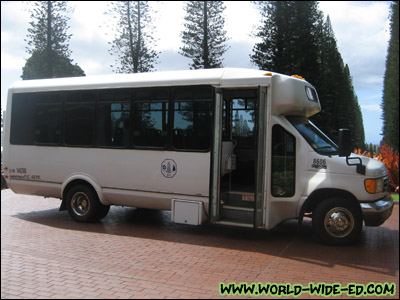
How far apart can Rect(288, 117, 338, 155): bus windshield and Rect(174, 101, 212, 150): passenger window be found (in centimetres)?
150

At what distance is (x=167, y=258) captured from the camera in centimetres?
597

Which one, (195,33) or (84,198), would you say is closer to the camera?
(84,198)

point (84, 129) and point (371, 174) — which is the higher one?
point (84, 129)

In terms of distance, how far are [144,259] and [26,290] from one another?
6.14ft

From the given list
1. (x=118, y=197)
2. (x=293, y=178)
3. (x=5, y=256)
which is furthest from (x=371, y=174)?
(x=5, y=256)

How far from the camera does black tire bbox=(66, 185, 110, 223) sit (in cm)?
826

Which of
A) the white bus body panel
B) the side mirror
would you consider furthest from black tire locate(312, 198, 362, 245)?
the white bus body panel

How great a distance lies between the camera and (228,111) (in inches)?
300

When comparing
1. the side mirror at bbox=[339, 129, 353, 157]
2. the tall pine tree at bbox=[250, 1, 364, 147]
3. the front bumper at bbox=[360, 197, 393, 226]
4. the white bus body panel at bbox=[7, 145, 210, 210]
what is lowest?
the front bumper at bbox=[360, 197, 393, 226]

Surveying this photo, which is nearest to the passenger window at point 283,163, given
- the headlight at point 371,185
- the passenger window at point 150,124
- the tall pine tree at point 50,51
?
the headlight at point 371,185

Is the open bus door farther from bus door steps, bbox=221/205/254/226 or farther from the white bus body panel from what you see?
the white bus body panel

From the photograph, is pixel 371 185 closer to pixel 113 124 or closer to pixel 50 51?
pixel 113 124

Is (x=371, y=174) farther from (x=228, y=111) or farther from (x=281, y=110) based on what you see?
(x=228, y=111)

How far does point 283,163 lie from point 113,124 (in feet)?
11.7
